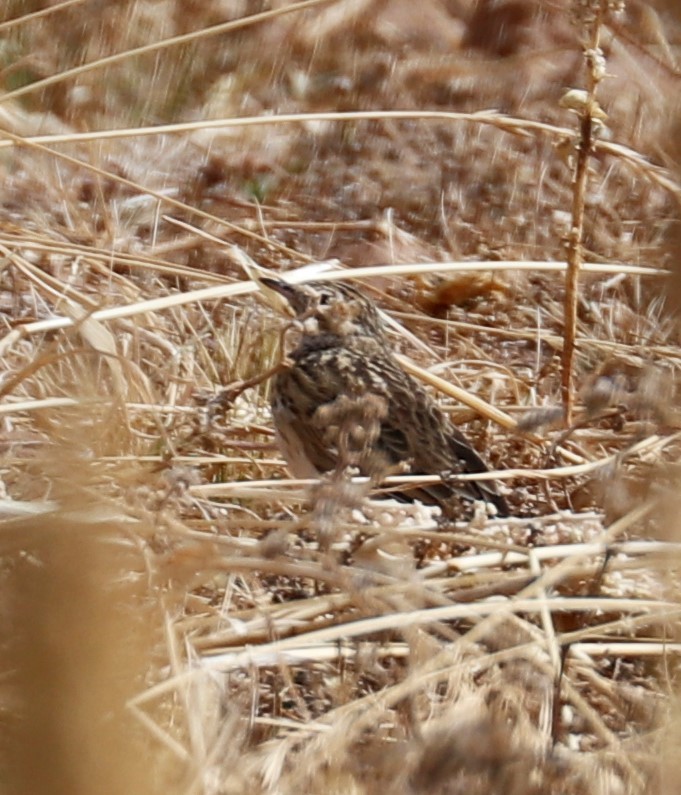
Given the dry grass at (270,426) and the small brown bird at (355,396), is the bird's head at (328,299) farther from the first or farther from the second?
the dry grass at (270,426)

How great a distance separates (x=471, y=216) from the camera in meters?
6.92

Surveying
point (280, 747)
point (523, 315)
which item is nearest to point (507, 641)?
point (280, 747)

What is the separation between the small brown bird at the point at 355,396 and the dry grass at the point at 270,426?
0.48 feet

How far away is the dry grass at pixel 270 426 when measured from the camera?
1.87 metres

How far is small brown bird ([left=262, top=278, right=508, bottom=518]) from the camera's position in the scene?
3.86m

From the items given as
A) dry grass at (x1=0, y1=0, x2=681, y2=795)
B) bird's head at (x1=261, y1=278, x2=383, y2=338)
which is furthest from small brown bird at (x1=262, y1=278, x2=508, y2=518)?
dry grass at (x1=0, y1=0, x2=681, y2=795)

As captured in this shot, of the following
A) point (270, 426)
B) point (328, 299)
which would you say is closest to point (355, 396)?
point (328, 299)

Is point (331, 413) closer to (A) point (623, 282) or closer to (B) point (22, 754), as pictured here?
(B) point (22, 754)

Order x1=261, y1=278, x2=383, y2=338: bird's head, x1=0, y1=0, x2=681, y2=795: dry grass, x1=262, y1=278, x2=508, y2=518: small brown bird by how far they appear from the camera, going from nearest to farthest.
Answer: x1=0, y1=0, x2=681, y2=795: dry grass → x1=262, y1=278, x2=508, y2=518: small brown bird → x1=261, y1=278, x2=383, y2=338: bird's head

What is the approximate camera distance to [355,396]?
3738 millimetres

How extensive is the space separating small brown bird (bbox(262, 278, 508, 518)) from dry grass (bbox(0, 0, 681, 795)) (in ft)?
0.48

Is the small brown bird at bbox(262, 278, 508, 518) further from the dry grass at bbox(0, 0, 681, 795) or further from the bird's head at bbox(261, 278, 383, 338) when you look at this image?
the dry grass at bbox(0, 0, 681, 795)

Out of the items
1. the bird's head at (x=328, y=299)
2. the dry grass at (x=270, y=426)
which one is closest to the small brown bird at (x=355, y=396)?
the bird's head at (x=328, y=299)

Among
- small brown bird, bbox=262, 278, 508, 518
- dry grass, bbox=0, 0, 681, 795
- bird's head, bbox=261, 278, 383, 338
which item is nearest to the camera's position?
dry grass, bbox=0, 0, 681, 795
